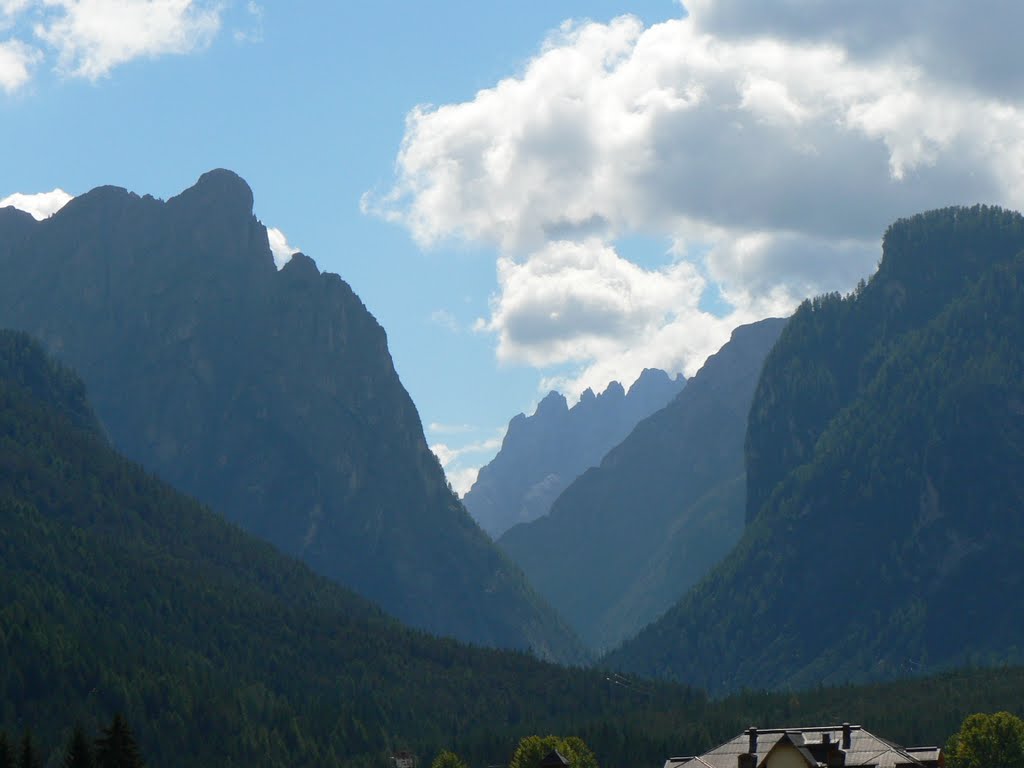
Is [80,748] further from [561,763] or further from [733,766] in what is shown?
[733,766]

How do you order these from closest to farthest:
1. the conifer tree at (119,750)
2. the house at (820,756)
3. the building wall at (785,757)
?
the conifer tree at (119,750)
the building wall at (785,757)
the house at (820,756)

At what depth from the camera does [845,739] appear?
199875mm

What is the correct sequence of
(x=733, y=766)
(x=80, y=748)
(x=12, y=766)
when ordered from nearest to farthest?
(x=80, y=748) < (x=12, y=766) < (x=733, y=766)

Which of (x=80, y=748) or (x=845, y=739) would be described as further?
(x=845, y=739)

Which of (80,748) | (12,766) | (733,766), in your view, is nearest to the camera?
(80,748)

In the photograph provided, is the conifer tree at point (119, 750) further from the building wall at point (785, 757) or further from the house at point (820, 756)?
the house at point (820, 756)

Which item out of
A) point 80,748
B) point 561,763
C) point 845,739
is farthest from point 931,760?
point 80,748

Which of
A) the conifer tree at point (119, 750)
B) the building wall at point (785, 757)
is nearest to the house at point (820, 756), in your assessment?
the building wall at point (785, 757)

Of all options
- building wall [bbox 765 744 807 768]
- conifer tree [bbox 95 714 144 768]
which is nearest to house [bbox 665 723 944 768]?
building wall [bbox 765 744 807 768]

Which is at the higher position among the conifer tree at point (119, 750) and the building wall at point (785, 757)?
the conifer tree at point (119, 750)

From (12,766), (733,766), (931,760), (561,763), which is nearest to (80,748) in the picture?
(12,766)

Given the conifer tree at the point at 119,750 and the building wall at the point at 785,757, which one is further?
the building wall at the point at 785,757

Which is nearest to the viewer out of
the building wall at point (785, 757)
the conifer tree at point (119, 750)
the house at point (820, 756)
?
the conifer tree at point (119, 750)

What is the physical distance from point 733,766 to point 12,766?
72.1 meters
